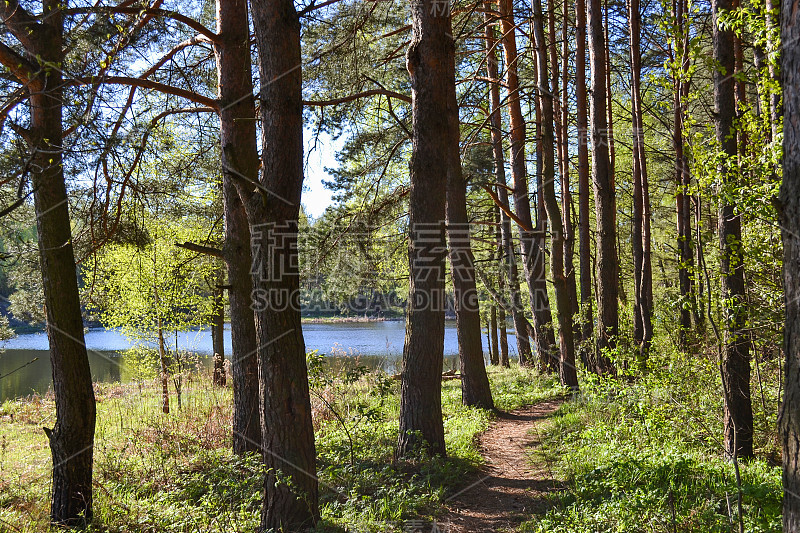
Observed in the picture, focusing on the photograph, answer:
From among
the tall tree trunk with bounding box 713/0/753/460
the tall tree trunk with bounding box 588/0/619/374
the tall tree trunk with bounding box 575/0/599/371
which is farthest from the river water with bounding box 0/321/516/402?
the tall tree trunk with bounding box 713/0/753/460

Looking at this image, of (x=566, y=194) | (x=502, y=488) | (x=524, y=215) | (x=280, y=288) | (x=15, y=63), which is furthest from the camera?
(x=524, y=215)

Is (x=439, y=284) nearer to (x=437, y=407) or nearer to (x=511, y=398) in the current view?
(x=437, y=407)

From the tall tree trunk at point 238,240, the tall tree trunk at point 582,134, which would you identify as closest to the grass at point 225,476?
the tall tree trunk at point 238,240

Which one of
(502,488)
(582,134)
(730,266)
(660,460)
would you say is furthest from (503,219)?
(660,460)

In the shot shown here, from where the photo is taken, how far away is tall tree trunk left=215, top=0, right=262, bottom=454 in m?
6.27

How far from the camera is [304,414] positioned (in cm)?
435

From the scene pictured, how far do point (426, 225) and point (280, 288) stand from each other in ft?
7.47

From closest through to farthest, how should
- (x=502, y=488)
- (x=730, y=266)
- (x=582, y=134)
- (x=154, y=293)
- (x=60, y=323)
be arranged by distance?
1. (x=60, y=323)
2. (x=730, y=266)
3. (x=502, y=488)
4. (x=582, y=134)
5. (x=154, y=293)

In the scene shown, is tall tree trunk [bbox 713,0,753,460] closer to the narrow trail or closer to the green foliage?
the narrow trail

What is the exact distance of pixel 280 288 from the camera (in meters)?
4.22

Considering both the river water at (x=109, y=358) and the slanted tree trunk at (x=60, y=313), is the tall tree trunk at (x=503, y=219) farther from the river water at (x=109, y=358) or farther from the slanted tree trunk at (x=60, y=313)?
the slanted tree trunk at (x=60, y=313)

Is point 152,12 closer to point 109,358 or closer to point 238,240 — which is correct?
point 238,240

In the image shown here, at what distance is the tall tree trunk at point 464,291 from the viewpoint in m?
7.97

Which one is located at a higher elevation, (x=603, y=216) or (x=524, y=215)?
(x=524, y=215)
